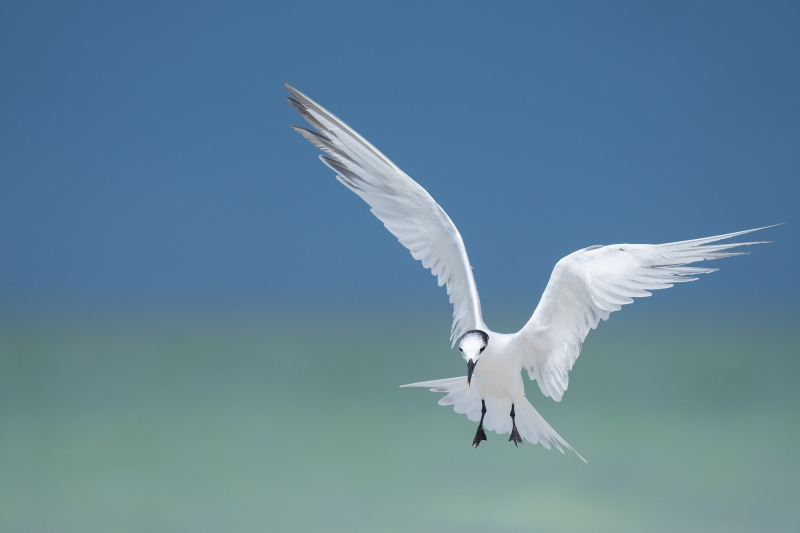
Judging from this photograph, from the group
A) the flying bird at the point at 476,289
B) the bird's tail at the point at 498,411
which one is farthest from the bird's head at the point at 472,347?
the bird's tail at the point at 498,411

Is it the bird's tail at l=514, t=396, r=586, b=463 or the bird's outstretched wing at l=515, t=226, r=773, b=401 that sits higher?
the bird's outstretched wing at l=515, t=226, r=773, b=401

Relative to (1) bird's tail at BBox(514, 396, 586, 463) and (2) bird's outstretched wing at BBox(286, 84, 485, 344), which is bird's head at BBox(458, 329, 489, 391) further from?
(1) bird's tail at BBox(514, 396, 586, 463)

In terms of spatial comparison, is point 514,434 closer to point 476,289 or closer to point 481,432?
point 481,432

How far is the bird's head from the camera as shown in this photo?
3020mm

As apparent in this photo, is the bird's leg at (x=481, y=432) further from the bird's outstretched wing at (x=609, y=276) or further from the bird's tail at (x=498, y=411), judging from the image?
the bird's outstretched wing at (x=609, y=276)

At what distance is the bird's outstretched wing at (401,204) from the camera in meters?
3.32

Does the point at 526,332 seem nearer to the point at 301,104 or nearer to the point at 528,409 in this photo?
the point at 528,409

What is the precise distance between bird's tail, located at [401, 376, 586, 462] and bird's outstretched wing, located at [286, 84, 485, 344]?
215 millimetres

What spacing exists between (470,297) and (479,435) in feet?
1.69

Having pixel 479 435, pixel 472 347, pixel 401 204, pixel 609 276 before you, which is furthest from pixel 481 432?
pixel 401 204

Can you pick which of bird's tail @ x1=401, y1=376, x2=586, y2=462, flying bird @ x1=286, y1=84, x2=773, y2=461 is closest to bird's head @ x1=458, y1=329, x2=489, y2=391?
flying bird @ x1=286, y1=84, x2=773, y2=461

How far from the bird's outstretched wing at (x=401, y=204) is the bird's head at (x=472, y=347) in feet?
0.65

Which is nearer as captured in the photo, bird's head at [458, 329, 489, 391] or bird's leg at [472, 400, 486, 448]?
bird's head at [458, 329, 489, 391]

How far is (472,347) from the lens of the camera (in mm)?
3031
